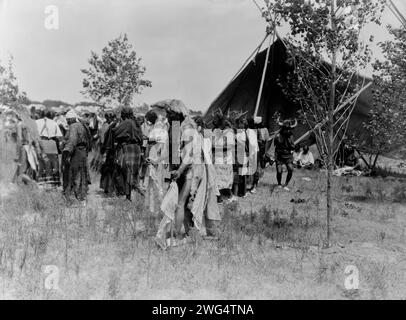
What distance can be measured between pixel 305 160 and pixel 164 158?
34.0 ft

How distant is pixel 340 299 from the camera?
527cm

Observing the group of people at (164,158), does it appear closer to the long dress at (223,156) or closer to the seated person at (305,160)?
the long dress at (223,156)

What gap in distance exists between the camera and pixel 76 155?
29.3 ft

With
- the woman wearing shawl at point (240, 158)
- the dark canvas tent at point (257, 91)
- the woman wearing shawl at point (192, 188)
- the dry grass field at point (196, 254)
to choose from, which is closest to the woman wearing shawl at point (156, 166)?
the dry grass field at point (196, 254)

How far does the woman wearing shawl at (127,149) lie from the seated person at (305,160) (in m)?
8.05

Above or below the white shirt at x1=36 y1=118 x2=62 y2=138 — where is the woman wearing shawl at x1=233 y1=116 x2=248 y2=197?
below

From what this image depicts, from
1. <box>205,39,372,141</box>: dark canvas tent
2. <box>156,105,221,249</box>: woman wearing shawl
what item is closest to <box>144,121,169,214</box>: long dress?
<box>156,105,221,249</box>: woman wearing shawl

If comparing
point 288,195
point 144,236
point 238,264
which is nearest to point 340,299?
point 238,264

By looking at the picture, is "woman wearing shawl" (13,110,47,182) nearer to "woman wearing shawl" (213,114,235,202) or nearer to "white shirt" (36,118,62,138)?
"white shirt" (36,118,62,138)

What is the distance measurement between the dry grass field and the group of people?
14.8 inches

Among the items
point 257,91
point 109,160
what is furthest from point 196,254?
point 257,91

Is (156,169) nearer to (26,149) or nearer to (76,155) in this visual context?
(76,155)

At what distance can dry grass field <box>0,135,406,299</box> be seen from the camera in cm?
530
